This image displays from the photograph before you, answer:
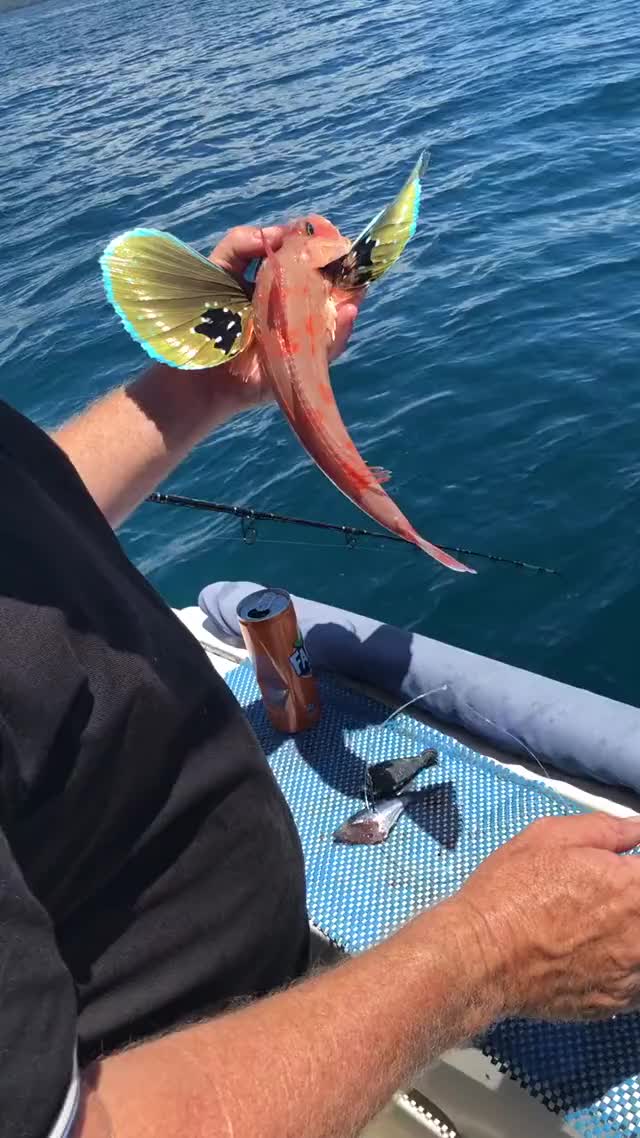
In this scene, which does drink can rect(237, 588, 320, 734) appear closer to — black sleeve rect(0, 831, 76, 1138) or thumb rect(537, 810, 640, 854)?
thumb rect(537, 810, 640, 854)

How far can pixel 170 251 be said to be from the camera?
8.60 ft

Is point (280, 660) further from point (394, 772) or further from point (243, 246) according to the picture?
point (243, 246)

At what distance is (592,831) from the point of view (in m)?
1.91

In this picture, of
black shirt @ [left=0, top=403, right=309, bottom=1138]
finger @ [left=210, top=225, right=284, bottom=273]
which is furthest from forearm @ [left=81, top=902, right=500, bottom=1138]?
finger @ [left=210, top=225, right=284, bottom=273]

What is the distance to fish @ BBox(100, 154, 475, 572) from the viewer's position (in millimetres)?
2506

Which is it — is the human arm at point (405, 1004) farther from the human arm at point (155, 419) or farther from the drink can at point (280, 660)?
the drink can at point (280, 660)

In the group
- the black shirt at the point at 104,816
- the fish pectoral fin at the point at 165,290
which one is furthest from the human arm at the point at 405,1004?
the fish pectoral fin at the point at 165,290

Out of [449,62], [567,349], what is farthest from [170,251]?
[449,62]

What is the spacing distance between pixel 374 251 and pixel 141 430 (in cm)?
89

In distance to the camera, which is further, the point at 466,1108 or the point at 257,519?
the point at 257,519

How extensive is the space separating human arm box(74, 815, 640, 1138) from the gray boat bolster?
1.13 meters

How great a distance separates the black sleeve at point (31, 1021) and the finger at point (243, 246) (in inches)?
79.2

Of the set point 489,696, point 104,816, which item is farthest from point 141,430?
point 489,696

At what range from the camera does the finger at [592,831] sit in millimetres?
1846
